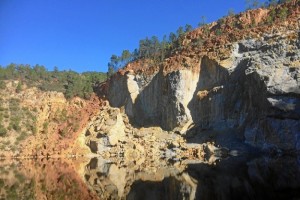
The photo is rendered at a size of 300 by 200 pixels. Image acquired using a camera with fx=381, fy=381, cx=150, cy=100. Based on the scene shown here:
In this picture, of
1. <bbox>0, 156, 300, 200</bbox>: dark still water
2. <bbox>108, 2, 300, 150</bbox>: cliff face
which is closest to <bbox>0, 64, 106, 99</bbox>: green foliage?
<bbox>108, 2, 300, 150</bbox>: cliff face

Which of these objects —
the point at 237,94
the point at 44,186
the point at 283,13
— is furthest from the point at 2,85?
the point at 44,186

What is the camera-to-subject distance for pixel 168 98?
70.9 metres

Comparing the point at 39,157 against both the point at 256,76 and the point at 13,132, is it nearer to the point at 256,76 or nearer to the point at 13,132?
the point at 13,132

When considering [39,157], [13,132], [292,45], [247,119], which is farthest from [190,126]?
[13,132]

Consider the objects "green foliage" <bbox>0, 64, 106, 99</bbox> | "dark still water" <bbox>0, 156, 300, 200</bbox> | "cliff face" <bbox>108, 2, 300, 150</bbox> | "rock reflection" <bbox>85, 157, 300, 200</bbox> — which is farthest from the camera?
"green foliage" <bbox>0, 64, 106, 99</bbox>

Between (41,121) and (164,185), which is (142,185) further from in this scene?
(41,121)

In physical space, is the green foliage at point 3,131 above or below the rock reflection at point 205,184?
above

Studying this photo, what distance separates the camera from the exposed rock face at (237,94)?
51.8 m

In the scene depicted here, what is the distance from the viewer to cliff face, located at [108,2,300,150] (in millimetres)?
52125

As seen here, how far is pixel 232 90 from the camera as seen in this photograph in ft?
207

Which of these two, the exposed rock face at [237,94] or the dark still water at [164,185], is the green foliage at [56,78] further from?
the dark still water at [164,185]

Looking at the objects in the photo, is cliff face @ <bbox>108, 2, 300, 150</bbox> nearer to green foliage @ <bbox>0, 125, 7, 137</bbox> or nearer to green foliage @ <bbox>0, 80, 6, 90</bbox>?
green foliage @ <bbox>0, 125, 7, 137</bbox>

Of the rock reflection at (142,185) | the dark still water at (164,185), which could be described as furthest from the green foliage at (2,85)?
the rock reflection at (142,185)

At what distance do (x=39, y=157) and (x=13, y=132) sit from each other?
32.1 ft
